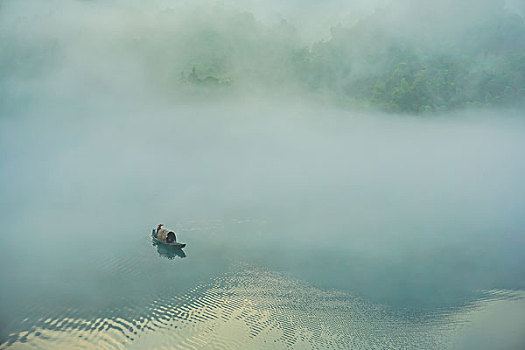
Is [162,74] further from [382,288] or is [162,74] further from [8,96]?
[382,288]

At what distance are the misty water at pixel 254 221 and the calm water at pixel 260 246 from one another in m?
0.07

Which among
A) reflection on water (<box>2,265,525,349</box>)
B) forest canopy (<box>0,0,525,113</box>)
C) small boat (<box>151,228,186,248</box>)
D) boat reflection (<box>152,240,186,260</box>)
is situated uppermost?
forest canopy (<box>0,0,525,113</box>)

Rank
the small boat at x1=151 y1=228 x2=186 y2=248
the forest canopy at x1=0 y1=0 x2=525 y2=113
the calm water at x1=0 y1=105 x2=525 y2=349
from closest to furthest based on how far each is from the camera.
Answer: the calm water at x1=0 y1=105 x2=525 y2=349
the small boat at x1=151 y1=228 x2=186 y2=248
the forest canopy at x1=0 y1=0 x2=525 y2=113

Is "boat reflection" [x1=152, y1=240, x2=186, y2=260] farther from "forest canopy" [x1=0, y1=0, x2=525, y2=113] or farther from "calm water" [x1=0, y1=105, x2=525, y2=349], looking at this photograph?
"forest canopy" [x1=0, y1=0, x2=525, y2=113]

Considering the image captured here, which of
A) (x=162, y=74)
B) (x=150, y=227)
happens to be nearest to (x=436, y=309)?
(x=150, y=227)

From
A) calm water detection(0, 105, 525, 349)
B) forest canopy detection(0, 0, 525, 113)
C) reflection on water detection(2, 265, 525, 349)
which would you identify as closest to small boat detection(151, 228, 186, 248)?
calm water detection(0, 105, 525, 349)

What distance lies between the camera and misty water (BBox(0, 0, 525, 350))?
1045 cm

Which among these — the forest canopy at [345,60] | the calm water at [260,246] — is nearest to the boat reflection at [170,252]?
the calm water at [260,246]

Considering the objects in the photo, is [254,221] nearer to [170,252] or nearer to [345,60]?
[170,252]

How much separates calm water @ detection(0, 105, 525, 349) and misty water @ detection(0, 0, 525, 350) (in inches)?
2.6

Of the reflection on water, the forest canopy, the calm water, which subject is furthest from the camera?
the forest canopy

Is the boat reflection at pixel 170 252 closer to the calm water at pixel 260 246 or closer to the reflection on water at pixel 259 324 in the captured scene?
the calm water at pixel 260 246

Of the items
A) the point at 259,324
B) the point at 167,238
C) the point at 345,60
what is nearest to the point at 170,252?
the point at 167,238

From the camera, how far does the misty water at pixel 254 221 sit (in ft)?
34.3
